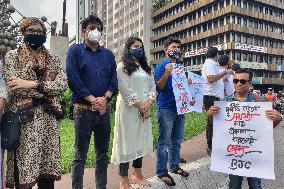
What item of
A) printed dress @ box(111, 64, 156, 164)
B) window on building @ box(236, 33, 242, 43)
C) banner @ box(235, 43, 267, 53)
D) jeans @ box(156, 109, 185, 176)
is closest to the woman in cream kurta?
printed dress @ box(111, 64, 156, 164)

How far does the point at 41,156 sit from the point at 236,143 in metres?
2.11

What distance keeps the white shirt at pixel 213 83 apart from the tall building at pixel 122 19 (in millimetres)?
65171

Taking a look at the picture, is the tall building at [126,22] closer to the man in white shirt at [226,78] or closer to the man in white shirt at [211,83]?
the man in white shirt at [226,78]

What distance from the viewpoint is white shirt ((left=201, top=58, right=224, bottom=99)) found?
703cm

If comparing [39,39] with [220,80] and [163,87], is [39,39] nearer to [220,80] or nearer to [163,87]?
[163,87]

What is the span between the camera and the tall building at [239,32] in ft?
192

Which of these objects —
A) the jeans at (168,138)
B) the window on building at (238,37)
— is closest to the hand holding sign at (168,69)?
the jeans at (168,138)

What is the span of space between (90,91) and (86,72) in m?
0.22

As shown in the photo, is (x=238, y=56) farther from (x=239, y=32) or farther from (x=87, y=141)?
(x=87, y=141)

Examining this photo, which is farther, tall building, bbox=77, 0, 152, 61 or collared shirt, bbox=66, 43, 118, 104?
tall building, bbox=77, 0, 152, 61

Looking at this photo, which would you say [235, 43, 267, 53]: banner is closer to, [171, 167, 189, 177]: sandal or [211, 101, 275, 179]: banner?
[171, 167, 189, 177]: sandal

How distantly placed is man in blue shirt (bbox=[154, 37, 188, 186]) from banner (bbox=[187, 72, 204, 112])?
2.24ft

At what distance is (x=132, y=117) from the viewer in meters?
4.90

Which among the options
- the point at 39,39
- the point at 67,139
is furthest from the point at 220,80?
the point at 67,139
